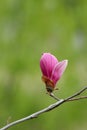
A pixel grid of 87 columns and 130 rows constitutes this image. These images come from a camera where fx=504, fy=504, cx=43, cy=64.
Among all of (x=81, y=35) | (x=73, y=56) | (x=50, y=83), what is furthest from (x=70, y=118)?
(x=50, y=83)

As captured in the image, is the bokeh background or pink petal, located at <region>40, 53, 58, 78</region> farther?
the bokeh background

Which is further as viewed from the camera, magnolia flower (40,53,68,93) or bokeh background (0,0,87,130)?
bokeh background (0,0,87,130)

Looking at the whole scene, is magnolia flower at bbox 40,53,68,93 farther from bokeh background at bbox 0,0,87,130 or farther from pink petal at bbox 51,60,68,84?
bokeh background at bbox 0,0,87,130

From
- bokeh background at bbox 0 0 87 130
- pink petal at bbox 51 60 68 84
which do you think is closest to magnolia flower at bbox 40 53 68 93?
pink petal at bbox 51 60 68 84

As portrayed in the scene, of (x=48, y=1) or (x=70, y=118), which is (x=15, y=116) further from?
(x=48, y=1)

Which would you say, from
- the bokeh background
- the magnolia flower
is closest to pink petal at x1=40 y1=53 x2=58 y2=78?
the magnolia flower

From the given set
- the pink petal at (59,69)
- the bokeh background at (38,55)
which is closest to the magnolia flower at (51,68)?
the pink petal at (59,69)

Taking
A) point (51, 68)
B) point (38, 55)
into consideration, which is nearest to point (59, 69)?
point (51, 68)

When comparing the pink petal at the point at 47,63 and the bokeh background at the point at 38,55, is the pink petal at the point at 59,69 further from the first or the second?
the bokeh background at the point at 38,55
